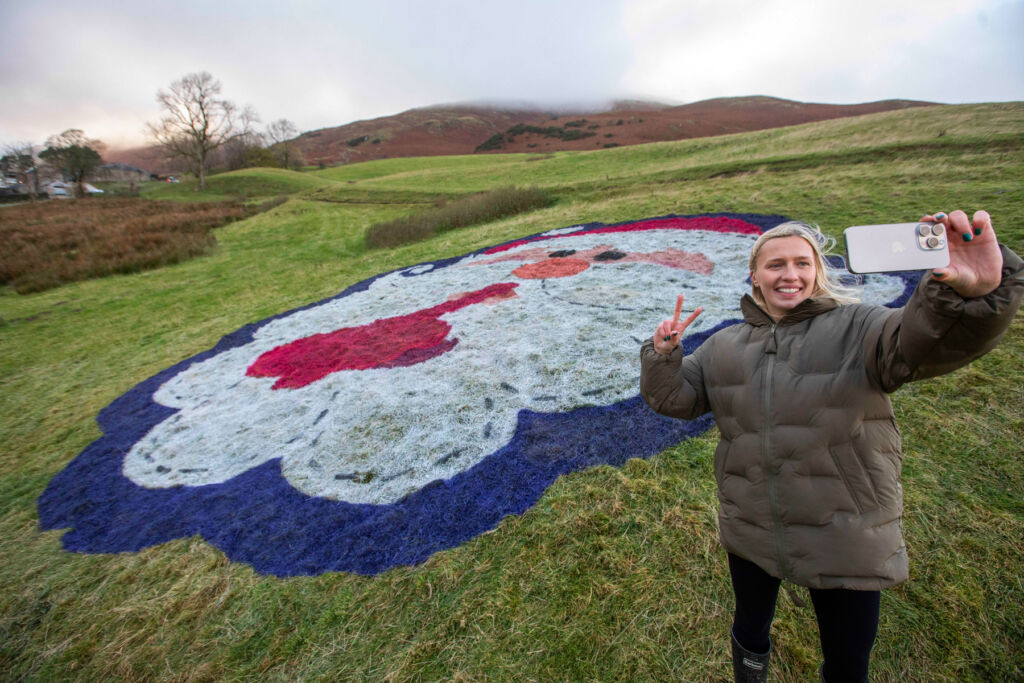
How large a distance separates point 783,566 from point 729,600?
111 centimetres

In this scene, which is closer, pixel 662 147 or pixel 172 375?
pixel 172 375

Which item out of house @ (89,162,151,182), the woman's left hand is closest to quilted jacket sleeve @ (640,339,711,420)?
the woman's left hand

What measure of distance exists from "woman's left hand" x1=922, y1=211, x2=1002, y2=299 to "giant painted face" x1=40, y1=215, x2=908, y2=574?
9.16ft

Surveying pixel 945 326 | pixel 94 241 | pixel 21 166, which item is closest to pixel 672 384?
pixel 945 326

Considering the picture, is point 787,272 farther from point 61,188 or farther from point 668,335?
point 61,188

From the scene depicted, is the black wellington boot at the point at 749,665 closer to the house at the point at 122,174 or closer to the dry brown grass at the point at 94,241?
the dry brown grass at the point at 94,241

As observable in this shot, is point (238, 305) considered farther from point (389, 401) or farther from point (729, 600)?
point (729, 600)

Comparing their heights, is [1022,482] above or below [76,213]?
below

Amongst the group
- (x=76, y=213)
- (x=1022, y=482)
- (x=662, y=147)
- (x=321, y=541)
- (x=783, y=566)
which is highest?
(x=662, y=147)

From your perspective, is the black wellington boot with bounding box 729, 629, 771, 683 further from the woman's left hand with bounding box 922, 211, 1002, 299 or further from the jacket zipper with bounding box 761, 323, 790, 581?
the woman's left hand with bounding box 922, 211, 1002, 299

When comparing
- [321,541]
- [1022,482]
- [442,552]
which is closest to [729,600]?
[442,552]

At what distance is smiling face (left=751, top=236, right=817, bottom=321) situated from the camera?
1.80m

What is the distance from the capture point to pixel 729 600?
8.54 feet

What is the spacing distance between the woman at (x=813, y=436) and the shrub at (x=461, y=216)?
16.3m
